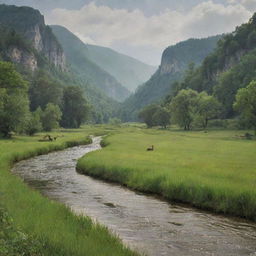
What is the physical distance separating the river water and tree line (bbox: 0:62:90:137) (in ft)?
152

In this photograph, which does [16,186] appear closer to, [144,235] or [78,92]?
[144,235]

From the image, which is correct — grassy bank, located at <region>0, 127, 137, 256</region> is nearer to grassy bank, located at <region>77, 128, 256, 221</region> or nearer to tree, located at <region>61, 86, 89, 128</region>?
grassy bank, located at <region>77, 128, 256, 221</region>

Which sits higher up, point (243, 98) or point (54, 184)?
point (243, 98)

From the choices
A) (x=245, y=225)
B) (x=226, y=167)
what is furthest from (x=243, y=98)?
(x=245, y=225)

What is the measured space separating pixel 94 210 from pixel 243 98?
68.8m

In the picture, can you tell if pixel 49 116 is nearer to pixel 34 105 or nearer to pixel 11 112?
pixel 11 112

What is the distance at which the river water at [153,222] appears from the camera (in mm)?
13844

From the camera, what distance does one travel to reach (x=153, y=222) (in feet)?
57.7

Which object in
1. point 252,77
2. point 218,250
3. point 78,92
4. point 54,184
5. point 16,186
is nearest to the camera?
point 218,250

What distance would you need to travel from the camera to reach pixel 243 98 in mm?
80188

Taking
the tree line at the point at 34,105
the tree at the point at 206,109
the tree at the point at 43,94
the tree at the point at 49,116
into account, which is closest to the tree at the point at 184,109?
the tree at the point at 206,109

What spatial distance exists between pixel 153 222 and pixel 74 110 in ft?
474

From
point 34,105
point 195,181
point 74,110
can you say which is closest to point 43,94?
point 34,105

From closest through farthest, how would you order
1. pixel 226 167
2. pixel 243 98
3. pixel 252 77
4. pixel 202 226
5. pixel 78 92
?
pixel 202 226, pixel 226 167, pixel 243 98, pixel 252 77, pixel 78 92
